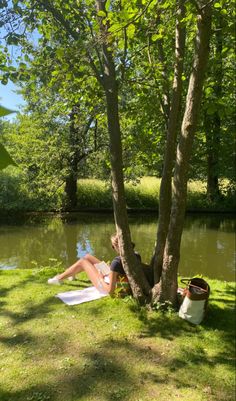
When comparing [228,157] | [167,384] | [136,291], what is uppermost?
[228,157]

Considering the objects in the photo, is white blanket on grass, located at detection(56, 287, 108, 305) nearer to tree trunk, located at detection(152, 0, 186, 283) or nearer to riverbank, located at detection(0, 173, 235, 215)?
tree trunk, located at detection(152, 0, 186, 283)

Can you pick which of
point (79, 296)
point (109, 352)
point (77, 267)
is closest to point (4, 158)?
point (109, 352)

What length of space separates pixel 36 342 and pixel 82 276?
258cm

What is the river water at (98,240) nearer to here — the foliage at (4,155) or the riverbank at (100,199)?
the riverbank at (100,199)

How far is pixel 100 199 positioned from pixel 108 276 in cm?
1265

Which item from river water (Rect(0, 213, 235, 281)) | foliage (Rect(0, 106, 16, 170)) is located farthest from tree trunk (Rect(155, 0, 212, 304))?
river water (Rect(0, 213, 235, 281))

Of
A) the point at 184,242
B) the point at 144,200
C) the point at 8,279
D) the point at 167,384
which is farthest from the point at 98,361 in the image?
the point at 144,200

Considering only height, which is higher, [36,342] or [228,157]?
[228,157]

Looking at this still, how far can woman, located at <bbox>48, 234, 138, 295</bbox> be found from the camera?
5.29 meters

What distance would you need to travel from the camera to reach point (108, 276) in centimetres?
571

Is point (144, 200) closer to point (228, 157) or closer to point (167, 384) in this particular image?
point (228, 157)

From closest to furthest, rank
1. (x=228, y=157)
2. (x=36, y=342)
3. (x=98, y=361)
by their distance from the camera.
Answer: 1. (x=98, y=361)
2. (x=36, y=342)
3. (x=228, y=157)

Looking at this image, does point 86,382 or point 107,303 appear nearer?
point 86,382

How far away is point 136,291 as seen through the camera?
16.6 feet
